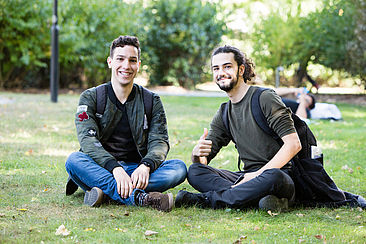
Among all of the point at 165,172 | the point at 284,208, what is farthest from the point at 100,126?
the point at 284,208

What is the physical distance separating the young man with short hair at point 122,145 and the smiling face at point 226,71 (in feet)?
2.16

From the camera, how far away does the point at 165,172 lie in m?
4.34

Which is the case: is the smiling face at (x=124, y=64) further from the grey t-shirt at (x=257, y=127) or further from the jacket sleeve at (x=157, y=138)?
the grey t-shirt at (x=257, y=127)

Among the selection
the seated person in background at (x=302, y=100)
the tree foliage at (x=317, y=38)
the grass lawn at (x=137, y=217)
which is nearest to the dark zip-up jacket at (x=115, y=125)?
the grass lawn at (x=137, y=217)

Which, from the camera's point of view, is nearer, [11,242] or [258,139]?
[11,242]

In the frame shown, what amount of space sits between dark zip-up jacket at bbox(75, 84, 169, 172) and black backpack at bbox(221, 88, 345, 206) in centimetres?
90

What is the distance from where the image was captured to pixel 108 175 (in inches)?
162

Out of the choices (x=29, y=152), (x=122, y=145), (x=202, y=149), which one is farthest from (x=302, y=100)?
(x=122, y=145)

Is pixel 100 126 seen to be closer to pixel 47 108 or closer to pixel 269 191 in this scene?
pixel 269 191

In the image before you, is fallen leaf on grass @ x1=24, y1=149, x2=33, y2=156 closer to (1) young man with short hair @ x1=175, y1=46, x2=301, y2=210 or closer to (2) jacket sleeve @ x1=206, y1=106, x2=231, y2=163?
(1) young man with short hair @ x1=175, y1=46, x2=301, y2=210

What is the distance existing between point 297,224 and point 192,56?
59.0ft

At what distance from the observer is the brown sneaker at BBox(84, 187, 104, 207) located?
4055 mm

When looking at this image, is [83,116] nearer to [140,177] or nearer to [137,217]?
[140,177]

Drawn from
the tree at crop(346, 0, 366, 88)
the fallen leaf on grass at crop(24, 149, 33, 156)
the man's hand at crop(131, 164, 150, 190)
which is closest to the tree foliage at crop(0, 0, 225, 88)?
the tree at crop(346, 0, 366, 88)
